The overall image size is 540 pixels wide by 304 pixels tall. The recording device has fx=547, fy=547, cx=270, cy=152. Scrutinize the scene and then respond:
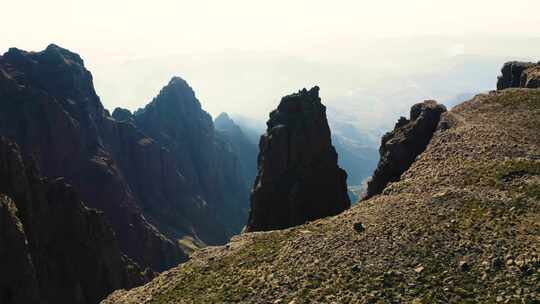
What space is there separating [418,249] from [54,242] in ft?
394

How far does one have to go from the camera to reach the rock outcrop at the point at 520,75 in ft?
311

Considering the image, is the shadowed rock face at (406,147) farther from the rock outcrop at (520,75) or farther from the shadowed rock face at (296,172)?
the rock outcrop at (520,75)

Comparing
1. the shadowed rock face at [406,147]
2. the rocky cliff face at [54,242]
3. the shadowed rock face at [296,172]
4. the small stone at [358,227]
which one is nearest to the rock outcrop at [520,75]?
the shadowed rock face at [406,147]

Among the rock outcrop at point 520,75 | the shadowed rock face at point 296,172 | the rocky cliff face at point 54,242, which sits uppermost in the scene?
the rock outcrop at point 520,75

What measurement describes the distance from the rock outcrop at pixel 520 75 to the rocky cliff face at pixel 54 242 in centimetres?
10656

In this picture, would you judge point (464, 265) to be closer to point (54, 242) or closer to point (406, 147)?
point (406, 147)

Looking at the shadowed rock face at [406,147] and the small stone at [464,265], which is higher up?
the shadowed rock face at [406,147]

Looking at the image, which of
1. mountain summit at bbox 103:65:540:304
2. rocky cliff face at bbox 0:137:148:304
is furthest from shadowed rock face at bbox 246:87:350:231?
rocky cliff face at bbox 0:137:148:304

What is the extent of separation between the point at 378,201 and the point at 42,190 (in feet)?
365

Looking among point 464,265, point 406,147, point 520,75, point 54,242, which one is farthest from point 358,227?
point 54,242

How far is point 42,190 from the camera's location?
5787 inches

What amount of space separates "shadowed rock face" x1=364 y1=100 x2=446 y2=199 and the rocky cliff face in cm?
7682

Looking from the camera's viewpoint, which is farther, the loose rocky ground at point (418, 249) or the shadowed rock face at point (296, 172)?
the shadowed rock face at point (296, 172)

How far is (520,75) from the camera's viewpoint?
10594cm
